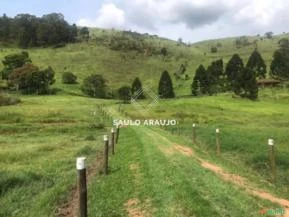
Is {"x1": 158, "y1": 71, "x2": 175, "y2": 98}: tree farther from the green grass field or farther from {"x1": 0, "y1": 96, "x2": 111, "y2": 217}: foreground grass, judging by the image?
{"x1": 0, "y1": 96, "x2": 111, "y2": 217}: foreground grass

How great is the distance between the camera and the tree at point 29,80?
375ft

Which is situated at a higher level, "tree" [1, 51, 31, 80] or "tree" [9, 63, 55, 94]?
"tree" [1, 51, 31, 80]

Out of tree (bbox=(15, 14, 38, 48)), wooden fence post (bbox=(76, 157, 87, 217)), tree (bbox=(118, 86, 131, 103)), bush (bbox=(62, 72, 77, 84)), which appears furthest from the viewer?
tree (bbox=(15, 14, 38, 48))

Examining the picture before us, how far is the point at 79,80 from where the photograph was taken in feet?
457

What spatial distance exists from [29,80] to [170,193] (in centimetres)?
10562

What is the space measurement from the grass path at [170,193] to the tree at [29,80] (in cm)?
9872

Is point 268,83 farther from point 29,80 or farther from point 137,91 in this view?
point 29,80

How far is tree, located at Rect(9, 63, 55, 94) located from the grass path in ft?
324

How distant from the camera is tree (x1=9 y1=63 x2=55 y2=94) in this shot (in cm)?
11438

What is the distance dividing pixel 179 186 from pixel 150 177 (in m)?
2.04

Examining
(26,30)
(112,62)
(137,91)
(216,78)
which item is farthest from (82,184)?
(26,30)

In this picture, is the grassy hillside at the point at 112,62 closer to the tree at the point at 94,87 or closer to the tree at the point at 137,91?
the tree at the point at 94,87

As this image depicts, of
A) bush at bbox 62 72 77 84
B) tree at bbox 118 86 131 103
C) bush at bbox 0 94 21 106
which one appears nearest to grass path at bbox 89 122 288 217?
bush at bbox 0 94 21 106

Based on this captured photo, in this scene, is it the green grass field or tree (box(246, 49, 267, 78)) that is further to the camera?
tree (box(246, 49, 267, 78))
